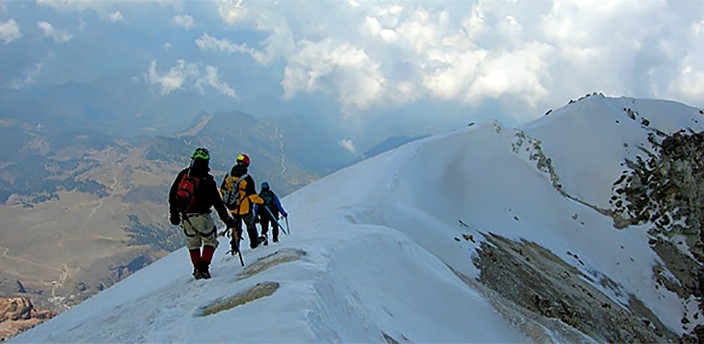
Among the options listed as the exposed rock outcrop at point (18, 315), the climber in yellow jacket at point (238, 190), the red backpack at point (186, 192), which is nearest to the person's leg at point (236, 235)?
the climber in yellow jacket at point (238, 190)

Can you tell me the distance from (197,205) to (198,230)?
626 millimetres

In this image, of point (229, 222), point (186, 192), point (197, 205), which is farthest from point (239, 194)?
point (186, 192)

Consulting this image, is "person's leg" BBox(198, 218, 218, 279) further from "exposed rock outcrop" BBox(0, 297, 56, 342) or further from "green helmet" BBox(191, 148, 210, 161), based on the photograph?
"exposed rock outcrop" BBox(0, 297, 56, 342)

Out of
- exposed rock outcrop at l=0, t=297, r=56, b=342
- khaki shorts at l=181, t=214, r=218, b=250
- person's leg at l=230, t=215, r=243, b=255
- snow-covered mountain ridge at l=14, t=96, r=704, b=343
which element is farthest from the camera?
exposed rock outcrop at l=0, t=297, r=56, b=342

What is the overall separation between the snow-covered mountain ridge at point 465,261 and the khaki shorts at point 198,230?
88 cm

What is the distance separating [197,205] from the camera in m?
12.1

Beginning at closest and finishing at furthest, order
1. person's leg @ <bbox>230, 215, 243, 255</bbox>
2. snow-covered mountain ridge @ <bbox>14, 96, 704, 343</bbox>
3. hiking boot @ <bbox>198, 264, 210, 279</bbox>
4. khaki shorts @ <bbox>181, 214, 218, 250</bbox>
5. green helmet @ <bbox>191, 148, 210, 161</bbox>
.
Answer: snow-covered mountain ridge @ <bbox>14, 96, 704, 343</bbox> → green helmet @ <bbox>191, 148, 210, 161</bbox> → khaki shorts @ <bbox>181, 214, 218, 250</bbox> → hiking boot @ <bbox>198, 264, 210, 279</bbox> → person's leg @ <bbox>230, 215, 243, 255</bbox>

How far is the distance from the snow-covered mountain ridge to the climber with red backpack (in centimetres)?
69

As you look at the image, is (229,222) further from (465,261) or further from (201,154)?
(465,261)

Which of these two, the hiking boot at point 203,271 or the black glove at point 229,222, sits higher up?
the black glove at point 229,222

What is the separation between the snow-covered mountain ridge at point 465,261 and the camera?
10.1 meters

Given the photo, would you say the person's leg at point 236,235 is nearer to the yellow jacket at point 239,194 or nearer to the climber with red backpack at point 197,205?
the yellow jacket at point 239,194

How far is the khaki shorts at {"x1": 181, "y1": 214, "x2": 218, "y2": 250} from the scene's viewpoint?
40.2ft

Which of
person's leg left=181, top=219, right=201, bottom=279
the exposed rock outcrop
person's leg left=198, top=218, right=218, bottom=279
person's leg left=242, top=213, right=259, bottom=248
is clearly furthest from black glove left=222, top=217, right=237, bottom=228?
the exposed rock outcrop
